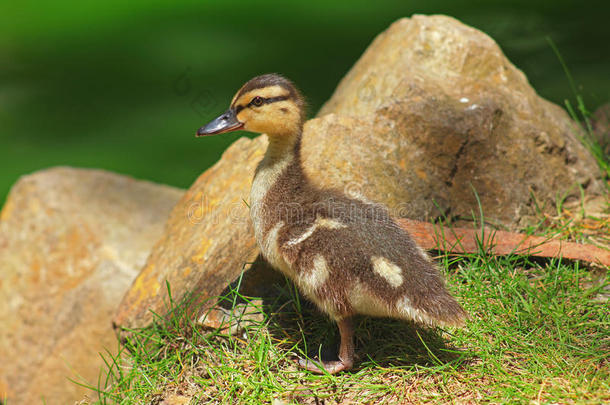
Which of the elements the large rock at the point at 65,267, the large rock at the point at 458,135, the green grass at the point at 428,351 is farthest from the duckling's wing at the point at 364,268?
the large rock at the point at 65,267

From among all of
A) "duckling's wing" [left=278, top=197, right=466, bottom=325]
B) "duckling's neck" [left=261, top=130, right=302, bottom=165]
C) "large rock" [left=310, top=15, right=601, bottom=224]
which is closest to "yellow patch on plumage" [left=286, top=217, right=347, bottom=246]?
"duckling's wing" [left=278, top=197, right=466, bottom=325]

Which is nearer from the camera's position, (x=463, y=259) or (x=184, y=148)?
(x=463, y=259)

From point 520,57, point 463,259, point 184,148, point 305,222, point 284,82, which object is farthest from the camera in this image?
point 520,57

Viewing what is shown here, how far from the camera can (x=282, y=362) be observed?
2320 millimetres

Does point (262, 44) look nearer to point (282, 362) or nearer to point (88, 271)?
point (88, 271)

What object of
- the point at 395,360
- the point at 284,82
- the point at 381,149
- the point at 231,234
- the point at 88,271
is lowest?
the point at 88,271

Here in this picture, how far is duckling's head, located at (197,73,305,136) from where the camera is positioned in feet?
7.45

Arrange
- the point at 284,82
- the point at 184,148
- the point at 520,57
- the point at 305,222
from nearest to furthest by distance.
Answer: the point at 305,222, the point at 284,82, the point at 184,148, the point at 520,57

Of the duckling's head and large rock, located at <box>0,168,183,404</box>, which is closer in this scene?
the duckling's head

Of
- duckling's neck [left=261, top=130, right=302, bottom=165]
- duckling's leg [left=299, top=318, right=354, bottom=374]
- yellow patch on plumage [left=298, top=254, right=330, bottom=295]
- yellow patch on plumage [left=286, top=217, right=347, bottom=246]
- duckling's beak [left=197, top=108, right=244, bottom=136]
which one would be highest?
duckling's beak [left=197, top=108, right=244, bottom=136]

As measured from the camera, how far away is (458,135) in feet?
9.85

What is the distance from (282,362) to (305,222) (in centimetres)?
53

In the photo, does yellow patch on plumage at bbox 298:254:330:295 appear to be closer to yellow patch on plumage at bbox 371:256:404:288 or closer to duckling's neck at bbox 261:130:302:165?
yellow patch on plumage at bbox 371:256:404:288

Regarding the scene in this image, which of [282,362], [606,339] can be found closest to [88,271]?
[282,362]
